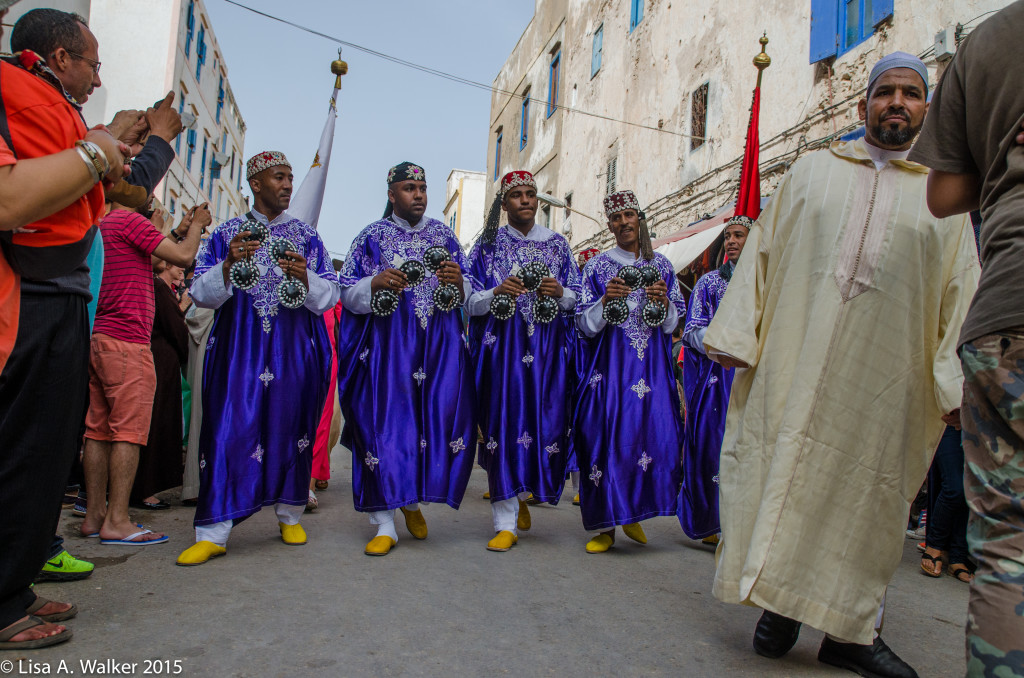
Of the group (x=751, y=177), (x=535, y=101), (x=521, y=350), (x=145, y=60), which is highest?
(x=145, y=60)

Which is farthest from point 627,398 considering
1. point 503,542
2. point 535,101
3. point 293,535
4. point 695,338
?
point 535,101

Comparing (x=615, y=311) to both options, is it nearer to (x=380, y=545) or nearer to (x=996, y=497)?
(x=380, y=545)

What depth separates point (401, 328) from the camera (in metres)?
4.66

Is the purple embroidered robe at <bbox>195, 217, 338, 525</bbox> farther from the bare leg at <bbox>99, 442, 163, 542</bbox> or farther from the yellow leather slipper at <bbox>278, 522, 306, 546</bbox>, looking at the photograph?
the bare leg at <bbox>99, 442, 163, 542</bbox>

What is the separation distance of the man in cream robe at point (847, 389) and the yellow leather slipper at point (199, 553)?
7.78 ft

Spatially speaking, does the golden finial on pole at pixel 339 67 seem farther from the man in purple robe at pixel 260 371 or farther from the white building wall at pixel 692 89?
the white building wall at pixel 692 89

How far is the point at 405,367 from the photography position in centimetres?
460

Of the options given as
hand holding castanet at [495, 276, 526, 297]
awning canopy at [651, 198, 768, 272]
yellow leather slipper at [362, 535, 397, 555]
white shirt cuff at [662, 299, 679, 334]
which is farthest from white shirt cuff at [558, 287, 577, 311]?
awning canopy at [651, 198, 768, 272]

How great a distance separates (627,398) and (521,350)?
2.26 feet

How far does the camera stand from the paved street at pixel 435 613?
8.29ft

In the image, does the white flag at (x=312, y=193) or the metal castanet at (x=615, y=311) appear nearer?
the metal castanet at (x=615, y=311)

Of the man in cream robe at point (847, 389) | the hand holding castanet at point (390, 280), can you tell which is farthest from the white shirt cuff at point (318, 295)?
the man in cream robe at point (847, 389)

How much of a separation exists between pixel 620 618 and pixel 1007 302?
1.87m

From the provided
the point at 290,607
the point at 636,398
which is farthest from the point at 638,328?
the point at 290,607
